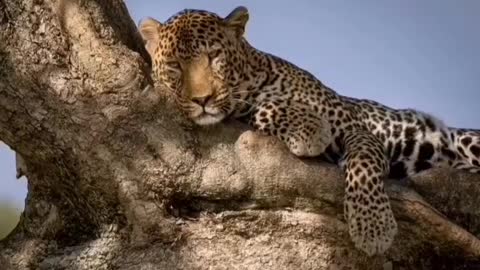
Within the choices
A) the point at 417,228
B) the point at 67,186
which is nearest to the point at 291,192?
the point at 417,228

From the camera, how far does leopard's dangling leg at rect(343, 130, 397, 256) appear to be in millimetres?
6160

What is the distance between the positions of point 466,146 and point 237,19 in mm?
2183

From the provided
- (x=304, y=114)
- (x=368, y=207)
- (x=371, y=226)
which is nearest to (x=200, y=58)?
(x=304, y=114)

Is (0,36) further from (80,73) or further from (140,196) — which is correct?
(140,196)

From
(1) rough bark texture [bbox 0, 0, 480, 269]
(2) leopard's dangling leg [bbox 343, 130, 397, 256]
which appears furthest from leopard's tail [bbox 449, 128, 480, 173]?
(2) leopard's dangling leg [bbox 343, 130, 397, 256]

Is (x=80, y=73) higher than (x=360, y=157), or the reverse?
(x=80, y=73)

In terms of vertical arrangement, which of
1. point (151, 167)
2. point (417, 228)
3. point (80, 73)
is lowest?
point (417, 228)

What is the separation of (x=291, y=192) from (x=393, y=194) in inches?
29.7

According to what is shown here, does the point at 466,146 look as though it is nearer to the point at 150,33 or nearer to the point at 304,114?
the point at 304,114

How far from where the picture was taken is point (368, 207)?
243 inches

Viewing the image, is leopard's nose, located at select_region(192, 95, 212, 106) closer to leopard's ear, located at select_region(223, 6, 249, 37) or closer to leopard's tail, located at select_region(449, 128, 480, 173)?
leopard's ear, located at select_region(223, 6, 249, 37)

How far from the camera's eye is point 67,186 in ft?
20.2

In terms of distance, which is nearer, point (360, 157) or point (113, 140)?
point (113, 140)

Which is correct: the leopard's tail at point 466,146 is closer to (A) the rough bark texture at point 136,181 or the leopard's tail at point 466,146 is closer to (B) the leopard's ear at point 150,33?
(A) the rough bark texture at point 136,181
